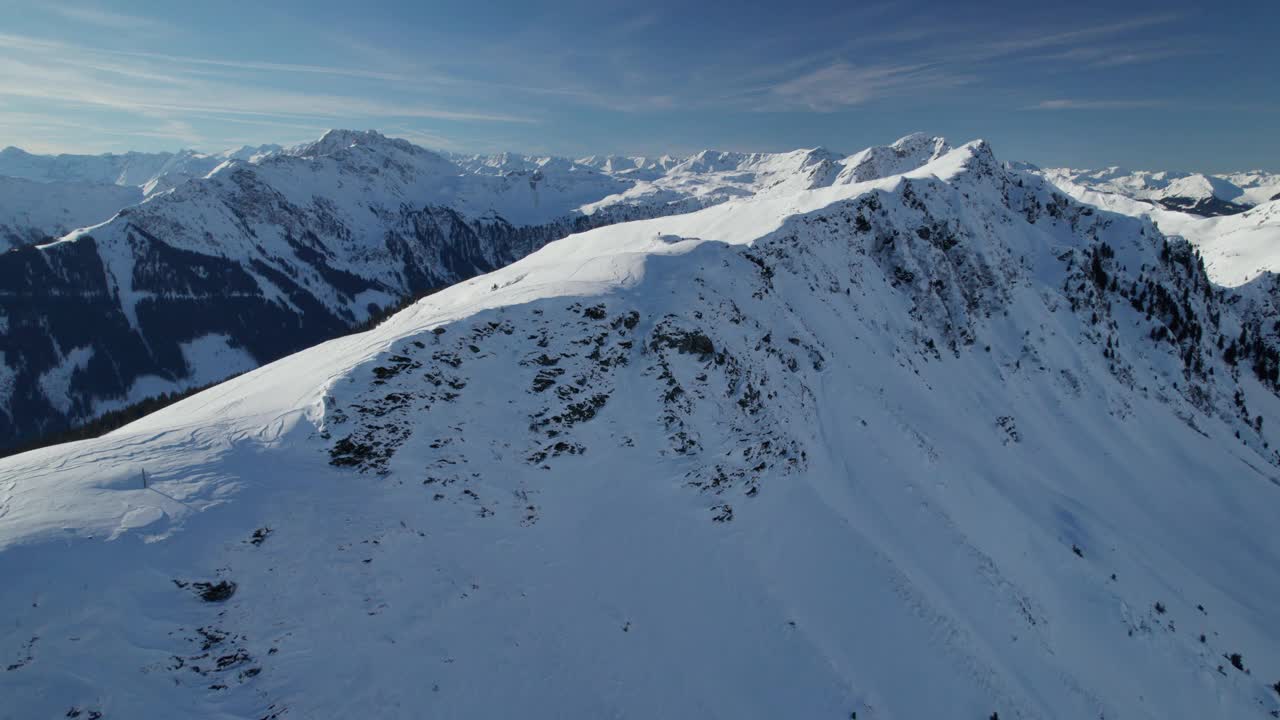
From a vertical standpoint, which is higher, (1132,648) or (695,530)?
(695,530)

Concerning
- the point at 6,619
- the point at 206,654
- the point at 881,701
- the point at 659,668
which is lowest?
the point at 881,701

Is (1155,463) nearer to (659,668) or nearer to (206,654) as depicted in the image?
(659,668)

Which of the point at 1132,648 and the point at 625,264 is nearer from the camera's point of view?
the point at 1132,648

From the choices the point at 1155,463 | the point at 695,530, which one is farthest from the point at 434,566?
the point at 1155,463

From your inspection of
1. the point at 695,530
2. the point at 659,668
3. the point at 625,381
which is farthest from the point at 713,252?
the point at 659,668

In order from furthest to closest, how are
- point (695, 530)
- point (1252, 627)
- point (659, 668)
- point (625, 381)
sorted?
point (1252, 627), point (625, 381), point (695, 530), point (659, 668)

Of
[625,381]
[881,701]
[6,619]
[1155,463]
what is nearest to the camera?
[6,619]
